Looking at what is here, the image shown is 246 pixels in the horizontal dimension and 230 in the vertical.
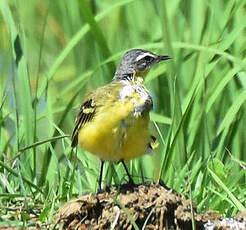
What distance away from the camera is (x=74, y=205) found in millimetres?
5285

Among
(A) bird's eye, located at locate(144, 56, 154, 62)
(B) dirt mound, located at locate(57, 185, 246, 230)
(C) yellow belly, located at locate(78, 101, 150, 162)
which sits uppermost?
(A) bird's eye, located at locate(144, 56, 154, 62)

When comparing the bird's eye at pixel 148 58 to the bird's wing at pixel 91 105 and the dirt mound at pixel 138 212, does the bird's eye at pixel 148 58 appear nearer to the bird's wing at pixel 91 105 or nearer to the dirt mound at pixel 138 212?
the bird's wing at pixel 91 105

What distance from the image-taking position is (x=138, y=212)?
5215mm

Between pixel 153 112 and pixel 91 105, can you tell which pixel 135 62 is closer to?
pixel 91 105

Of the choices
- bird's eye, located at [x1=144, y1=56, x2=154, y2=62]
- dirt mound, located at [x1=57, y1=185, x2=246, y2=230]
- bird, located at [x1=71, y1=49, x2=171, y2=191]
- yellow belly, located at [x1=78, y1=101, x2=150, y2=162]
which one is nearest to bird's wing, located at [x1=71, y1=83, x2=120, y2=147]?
bird, located at [x1=71, y1=49, x2=171, y2=191]

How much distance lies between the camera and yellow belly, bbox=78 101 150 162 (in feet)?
18.9

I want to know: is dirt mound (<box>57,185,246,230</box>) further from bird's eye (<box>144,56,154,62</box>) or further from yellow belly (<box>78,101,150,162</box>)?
bird's eye (<box>144,56,154,62</box>)

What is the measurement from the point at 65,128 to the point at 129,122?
218 cm

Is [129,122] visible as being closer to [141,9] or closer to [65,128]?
[65,128]

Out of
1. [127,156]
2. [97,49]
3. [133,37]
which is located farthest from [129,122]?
[133,37]

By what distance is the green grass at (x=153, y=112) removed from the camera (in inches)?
238

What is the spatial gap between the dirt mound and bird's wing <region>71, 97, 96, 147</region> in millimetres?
798

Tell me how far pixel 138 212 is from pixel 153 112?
2451 millimetres

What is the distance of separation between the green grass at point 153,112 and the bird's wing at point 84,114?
18 centimetres
